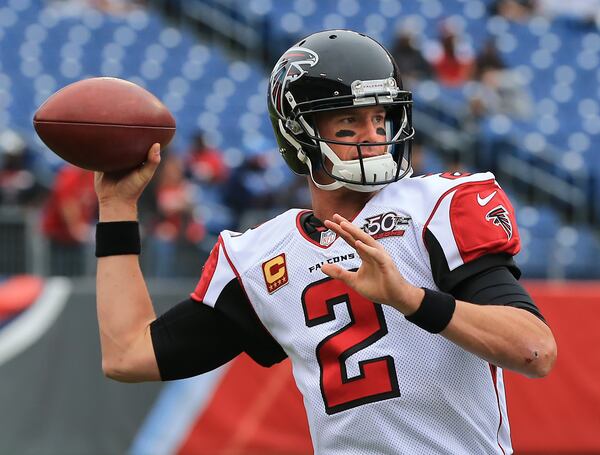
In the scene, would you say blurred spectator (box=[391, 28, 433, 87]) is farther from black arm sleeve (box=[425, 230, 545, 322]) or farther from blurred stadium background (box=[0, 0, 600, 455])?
black arm sleeve (box=[425, 230, 545, 322])

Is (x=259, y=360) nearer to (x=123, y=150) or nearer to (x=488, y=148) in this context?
(x=123, y=150)

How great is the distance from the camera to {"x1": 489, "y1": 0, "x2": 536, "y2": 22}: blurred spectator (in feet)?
49.5

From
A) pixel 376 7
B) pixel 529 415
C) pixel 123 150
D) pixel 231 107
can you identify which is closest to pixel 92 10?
pixel 231 107

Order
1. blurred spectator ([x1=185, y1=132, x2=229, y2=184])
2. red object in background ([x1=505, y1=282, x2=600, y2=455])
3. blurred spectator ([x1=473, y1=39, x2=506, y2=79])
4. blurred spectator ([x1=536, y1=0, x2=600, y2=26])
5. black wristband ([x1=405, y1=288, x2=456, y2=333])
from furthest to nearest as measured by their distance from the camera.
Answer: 1. blurred spectator ([x1=536, y1=0, x2=600, y2=26])
2. blurred spectator ([x1=473, y1=39, x2=506, y2=79])
3. blurred spectator ([x1=185, y1=132, x2=229, y2=184])
4. red object in background ([x1=505, y1=282, x2=600, y2=455])
5. black wristband ([x1=405, y1=288, x2=456, y2=333])

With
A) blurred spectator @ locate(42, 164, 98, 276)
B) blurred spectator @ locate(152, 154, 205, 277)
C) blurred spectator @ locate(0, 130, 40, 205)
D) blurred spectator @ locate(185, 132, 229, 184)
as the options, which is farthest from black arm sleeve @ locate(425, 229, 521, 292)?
blurred spectator @ locate(185, 132, 229, 184)

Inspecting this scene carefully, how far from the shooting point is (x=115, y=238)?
315 centimetres

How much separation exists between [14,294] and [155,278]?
3.61 feet

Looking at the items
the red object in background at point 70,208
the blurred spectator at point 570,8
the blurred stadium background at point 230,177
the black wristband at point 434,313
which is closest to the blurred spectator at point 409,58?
the blurred stadium background at point 230,177

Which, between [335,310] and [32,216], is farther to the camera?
[32,216]

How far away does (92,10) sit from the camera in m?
14.6

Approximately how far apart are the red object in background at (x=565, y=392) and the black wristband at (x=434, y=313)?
5.16 metres

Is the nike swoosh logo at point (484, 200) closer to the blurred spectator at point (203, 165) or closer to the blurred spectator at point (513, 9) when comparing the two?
the blurred spectator at point (203, 165)

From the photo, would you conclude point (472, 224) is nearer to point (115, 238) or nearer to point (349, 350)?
point (349, 350)

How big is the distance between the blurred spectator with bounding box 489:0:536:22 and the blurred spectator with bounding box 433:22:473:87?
2231mm
